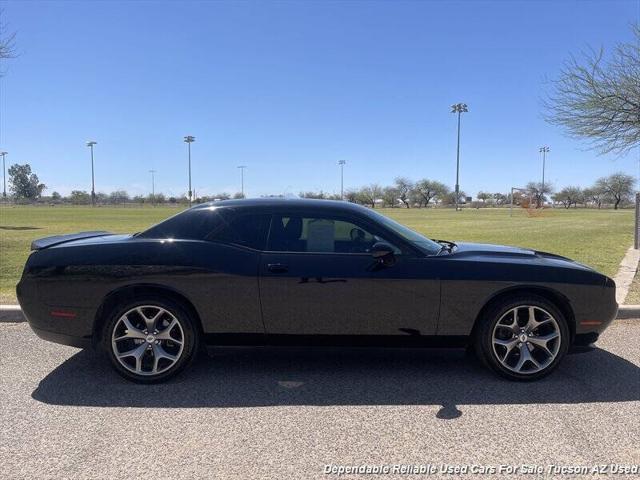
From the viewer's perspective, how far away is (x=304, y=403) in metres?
3.65

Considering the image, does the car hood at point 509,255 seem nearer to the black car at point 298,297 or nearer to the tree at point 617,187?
the black car at point 298,297

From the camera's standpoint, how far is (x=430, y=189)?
13812 cm

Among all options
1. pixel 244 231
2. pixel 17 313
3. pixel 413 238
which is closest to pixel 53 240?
pixel 244 231

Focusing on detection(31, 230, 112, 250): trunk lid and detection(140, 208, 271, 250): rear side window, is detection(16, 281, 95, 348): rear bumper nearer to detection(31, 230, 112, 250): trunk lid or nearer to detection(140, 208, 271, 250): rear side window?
detection(31, 230, 112, 250): trunk lid

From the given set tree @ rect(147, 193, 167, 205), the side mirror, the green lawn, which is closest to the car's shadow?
the side mirror

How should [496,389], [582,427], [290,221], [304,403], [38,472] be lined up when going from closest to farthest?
[38,472]
[582,427]
[304,403]
[496,389]
[290,221]

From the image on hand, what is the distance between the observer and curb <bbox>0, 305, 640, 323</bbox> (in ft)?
19.2

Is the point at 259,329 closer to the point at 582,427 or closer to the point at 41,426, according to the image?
the point at 41,426

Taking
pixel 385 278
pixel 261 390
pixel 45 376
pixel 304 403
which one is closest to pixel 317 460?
pixel 304 403

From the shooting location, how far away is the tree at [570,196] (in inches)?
4823

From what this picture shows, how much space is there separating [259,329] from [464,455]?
1.80 m

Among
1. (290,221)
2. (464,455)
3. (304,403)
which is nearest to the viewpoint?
(464,455)

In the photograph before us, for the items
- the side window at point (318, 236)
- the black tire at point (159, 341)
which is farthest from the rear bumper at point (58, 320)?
the side window at point (318, 236)

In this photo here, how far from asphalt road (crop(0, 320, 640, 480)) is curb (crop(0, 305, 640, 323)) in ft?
4.46
